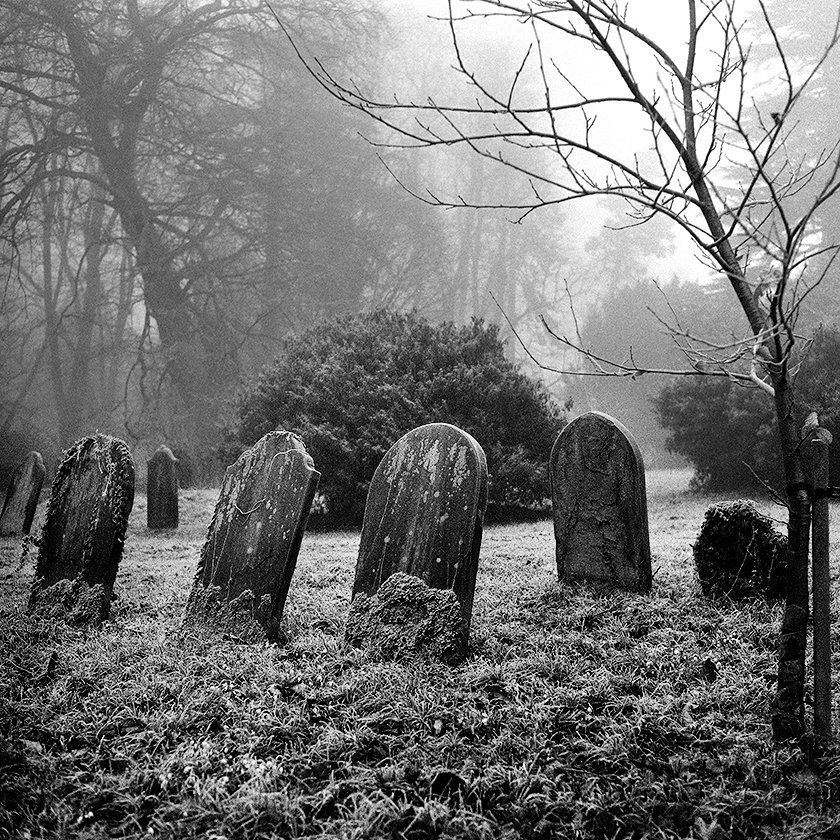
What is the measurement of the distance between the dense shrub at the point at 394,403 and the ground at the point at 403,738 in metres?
5.47

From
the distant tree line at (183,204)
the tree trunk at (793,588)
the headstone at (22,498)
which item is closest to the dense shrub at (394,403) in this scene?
the headstone at (22,498)

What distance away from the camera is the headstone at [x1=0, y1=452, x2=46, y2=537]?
8.12 meters

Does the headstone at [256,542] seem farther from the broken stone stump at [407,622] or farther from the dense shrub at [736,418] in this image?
the dense shrub at [736,418]

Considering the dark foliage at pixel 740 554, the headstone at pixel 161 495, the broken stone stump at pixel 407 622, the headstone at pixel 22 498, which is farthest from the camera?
the headstone at pixel 161 495

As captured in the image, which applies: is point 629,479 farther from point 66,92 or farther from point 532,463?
point 66,92

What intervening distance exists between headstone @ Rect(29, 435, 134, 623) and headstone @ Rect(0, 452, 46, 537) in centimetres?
403

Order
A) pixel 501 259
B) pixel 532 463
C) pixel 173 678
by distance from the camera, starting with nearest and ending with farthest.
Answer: pixel 173 678
pixel 532 463
pixel 501 259

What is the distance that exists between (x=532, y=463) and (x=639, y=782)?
24.9ft

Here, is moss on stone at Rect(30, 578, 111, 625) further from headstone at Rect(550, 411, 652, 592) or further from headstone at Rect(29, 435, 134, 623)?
headstone at Rect(550, 411, 652, 592)

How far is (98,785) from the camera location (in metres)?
2.13

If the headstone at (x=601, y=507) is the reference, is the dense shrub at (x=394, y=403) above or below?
above

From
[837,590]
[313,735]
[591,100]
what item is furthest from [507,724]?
[837,590]

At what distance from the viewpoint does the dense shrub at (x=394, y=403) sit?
9.42m

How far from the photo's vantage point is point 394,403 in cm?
965
